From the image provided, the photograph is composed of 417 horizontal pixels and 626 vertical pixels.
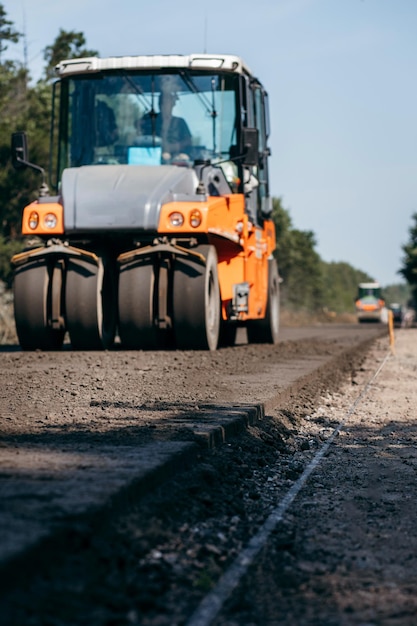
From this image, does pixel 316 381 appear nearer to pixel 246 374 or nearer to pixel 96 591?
pixel 246 374

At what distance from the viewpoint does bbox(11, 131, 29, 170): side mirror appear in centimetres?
1521

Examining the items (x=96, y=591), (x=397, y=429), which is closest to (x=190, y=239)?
(x=397, y=429)

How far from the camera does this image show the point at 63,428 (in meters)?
7.45

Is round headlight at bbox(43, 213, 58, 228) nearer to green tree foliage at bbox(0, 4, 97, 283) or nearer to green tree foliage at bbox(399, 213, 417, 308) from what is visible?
green tree foliage at bbox(0, 4, 97, 283)

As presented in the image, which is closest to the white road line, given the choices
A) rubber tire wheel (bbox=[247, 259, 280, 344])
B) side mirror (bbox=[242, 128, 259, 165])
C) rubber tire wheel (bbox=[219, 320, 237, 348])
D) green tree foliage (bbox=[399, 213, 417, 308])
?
side mirror (bbox=[242, 128, 259, 165])

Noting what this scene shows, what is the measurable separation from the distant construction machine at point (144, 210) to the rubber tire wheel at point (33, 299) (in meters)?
0.02

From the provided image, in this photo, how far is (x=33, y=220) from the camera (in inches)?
567

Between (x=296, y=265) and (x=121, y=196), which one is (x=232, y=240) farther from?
(x=296, y=265)

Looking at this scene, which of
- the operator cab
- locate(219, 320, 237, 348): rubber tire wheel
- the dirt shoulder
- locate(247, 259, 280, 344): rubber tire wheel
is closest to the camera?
the dirt shoulder

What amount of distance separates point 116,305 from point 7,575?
11.4m

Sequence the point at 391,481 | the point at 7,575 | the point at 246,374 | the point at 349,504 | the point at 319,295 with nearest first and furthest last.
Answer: the point at 7,575
the point at 349,504
the point at 391,481
the point at 246,374
the point at 319,295

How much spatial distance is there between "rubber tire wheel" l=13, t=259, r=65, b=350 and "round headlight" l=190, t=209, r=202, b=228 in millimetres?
2067

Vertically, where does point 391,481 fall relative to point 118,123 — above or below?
below

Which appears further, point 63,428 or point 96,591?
point 63,428
